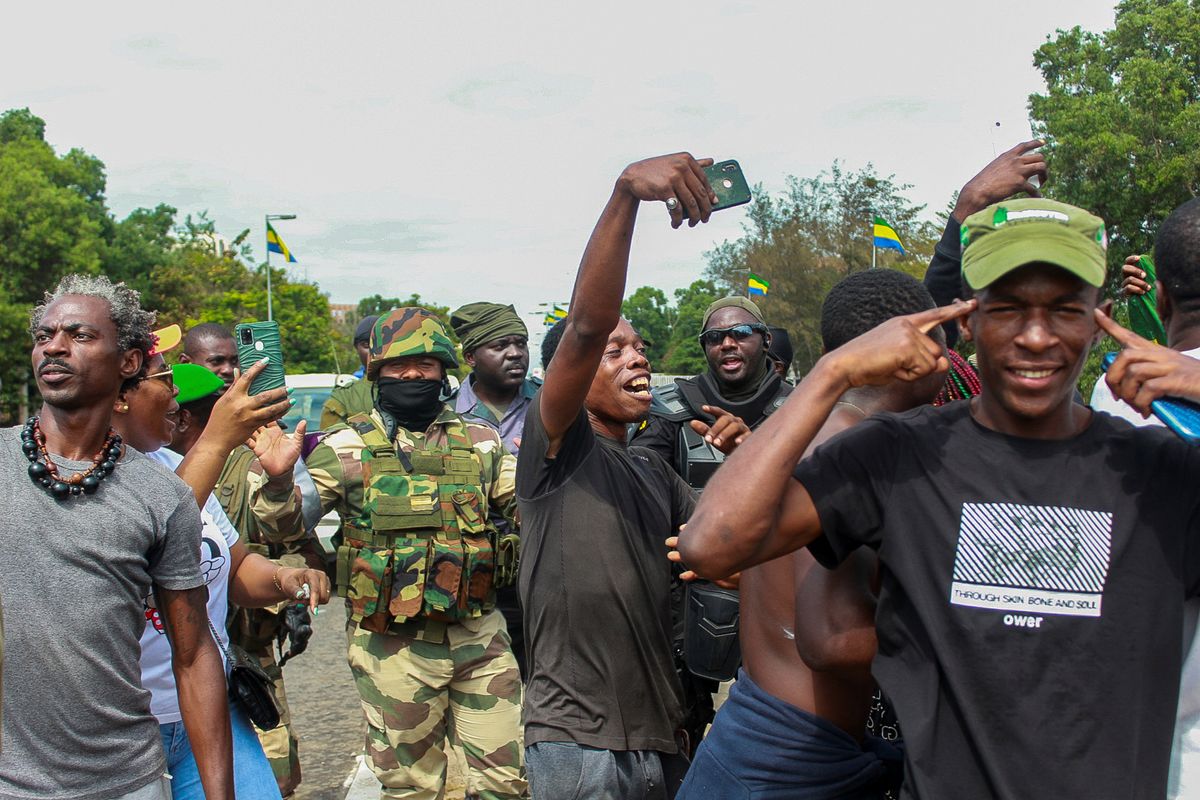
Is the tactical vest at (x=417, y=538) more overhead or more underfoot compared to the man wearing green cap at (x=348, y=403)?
more underfoot

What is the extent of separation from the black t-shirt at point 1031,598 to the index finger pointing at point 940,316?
0.70ft

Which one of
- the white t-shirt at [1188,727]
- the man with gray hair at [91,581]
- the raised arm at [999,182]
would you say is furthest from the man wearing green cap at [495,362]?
the white t-shirt at [1188,727]

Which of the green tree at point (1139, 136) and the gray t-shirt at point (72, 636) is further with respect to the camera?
the green tree at point (1139, 136)

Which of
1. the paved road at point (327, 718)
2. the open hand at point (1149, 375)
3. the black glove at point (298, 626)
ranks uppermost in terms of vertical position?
the open hand at point (1149, 375)

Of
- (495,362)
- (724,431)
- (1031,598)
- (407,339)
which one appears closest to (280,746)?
(407,339)

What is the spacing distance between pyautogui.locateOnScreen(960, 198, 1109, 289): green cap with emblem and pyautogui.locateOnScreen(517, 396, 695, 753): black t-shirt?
1548 mm

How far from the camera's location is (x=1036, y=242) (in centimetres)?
199

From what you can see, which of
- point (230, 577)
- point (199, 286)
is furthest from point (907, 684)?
point (199, 286)

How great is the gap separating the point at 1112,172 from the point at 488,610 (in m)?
21.1

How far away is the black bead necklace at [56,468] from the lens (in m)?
2.82

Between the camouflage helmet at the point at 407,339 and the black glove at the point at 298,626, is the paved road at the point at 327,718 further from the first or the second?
the camouflage helmet at the point at 407,339

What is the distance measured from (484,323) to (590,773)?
3.95 meters

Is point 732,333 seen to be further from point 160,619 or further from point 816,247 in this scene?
point 816,247

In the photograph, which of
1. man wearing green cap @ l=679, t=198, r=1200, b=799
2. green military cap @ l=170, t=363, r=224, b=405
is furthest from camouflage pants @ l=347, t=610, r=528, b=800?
man wearing green cap @ l=679, t=198, r=1200, b=799
